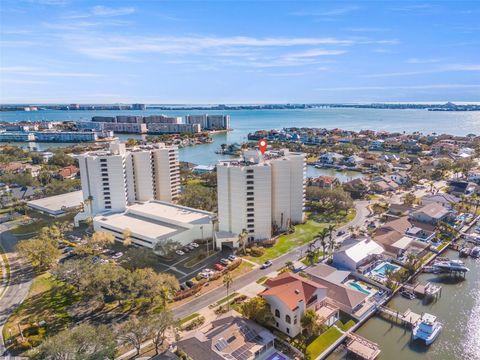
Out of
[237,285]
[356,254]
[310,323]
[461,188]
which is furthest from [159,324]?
[461,188]

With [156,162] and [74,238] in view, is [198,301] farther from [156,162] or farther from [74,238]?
[156,162]

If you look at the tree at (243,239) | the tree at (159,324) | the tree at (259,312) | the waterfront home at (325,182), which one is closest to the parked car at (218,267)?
the tree at (243,239)

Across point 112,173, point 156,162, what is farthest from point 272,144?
point 112,173

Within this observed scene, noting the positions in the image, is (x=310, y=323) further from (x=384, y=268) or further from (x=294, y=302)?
(x=384, y=268)

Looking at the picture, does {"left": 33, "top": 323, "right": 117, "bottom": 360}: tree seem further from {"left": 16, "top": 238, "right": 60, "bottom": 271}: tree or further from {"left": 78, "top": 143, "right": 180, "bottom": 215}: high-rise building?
{"left": 78, "top": 143, "right": 180, "bottom": 215}: high-rise building

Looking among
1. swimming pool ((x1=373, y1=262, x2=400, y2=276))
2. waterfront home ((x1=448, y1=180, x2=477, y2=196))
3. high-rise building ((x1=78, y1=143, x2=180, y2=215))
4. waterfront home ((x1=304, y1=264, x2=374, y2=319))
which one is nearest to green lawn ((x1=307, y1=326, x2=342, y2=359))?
waterfront home ((x1=304, y1=264, x2=374, y2=319))

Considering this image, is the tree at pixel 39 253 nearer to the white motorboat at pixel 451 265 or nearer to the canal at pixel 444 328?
the canal at pixel 444 328
